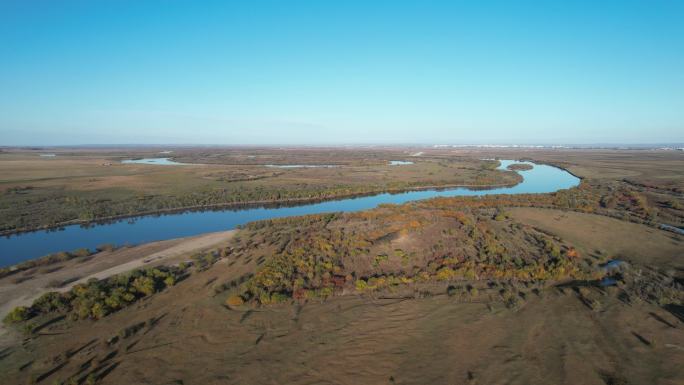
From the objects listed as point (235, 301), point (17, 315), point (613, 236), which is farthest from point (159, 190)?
point (613, 236)

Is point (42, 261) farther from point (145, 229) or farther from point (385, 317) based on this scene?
point (385, 317)

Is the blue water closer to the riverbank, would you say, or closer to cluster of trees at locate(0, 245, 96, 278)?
the riverbank

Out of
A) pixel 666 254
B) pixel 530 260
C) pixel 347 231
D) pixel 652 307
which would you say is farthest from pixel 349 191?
pixel 652 307

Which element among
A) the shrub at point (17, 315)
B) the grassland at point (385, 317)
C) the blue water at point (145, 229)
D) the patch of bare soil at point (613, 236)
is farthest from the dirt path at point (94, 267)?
the patch of bare soil at point (613, 236)

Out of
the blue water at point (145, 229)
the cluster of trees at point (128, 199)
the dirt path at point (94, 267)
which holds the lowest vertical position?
the blue water at point (145, 229)

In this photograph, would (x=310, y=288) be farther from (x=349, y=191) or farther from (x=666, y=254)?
(x=349, y=191)

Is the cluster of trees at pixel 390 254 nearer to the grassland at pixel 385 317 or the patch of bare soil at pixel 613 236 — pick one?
the grassland at pixel 385 317
